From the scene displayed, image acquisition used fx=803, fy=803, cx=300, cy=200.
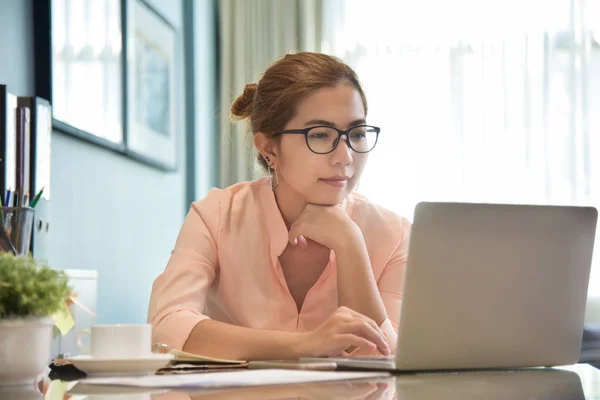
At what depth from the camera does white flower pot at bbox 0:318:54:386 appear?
33.5 inches

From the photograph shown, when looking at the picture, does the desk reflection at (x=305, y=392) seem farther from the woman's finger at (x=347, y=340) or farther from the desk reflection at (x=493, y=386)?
the woman's finger at (x=347, y=340)

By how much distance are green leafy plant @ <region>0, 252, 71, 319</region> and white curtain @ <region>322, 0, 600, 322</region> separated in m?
3.44

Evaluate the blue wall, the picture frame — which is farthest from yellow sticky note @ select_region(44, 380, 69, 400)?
the picture frame

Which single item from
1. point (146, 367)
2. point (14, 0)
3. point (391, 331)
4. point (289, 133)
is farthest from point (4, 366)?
point (14, 0)

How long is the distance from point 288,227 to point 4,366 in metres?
0.99

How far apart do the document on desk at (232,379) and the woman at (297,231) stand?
55 cm

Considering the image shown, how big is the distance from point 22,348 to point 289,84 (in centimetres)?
98

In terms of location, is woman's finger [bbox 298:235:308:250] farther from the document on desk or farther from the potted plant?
the potted plant

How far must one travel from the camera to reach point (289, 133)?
1677 mm

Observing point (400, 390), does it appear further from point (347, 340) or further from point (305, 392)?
point (347, 340)

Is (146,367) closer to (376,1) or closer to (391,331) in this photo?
(391,331)

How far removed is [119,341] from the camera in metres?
1.04

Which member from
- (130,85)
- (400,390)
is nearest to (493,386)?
(400,390)

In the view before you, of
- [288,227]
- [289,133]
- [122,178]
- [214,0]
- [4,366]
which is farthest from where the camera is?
[214,0]
